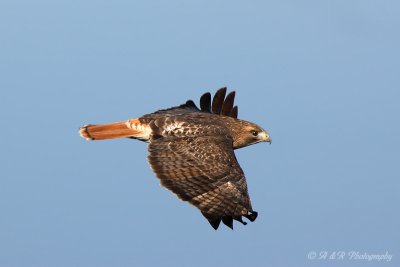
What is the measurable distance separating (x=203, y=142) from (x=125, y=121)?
275 cm

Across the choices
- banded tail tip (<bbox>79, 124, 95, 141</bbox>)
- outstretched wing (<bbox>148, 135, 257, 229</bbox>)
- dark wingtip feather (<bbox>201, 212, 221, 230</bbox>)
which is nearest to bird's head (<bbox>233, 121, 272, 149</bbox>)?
outstretched wing (<bbox>148, 135, 257, 229</bbox>)

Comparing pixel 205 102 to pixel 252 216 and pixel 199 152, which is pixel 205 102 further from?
pixel 252 216

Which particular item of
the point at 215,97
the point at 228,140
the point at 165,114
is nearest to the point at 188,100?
the point at 215,97

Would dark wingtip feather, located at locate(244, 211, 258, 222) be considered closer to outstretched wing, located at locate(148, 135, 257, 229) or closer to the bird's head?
outstretched wing, located at locate(148, 135, 257, 229)

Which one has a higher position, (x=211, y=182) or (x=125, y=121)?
(x=125, y=121)

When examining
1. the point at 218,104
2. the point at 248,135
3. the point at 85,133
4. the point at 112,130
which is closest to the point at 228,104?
the point at 218,104

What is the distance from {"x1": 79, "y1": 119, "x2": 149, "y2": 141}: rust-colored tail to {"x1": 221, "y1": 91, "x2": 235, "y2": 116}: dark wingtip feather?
363 cm

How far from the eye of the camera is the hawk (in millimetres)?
21220

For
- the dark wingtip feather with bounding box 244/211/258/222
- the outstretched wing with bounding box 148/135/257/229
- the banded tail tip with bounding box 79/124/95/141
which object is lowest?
the dark wingtip feather with bounding box 244/211/258/222

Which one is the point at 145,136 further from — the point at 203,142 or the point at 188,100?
the point at 188,100

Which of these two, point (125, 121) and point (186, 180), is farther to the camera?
point (125, 121)

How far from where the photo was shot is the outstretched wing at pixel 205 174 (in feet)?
69.3

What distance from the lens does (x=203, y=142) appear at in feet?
75.2

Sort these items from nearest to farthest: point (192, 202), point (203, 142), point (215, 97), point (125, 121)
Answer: point (192, 202) → point (203, 142) → point (125, 121) → point (215, 97)
